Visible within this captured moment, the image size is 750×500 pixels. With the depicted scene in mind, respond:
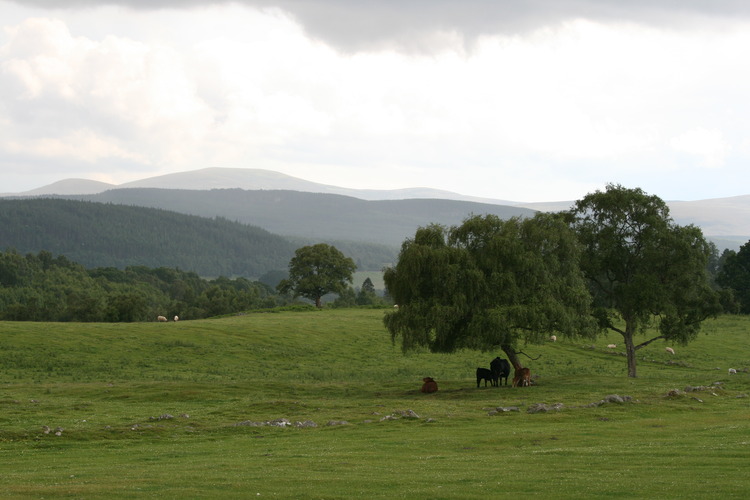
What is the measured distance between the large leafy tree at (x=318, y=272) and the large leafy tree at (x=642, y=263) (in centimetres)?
6506

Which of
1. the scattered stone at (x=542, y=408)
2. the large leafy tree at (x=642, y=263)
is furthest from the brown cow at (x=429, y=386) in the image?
the large leafy tree at (x=642, y=263)

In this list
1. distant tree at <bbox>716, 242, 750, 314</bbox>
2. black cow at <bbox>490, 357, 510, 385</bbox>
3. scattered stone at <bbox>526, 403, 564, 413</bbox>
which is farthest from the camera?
distant tree at <bbox>716, 242, 750, 314</bbox>

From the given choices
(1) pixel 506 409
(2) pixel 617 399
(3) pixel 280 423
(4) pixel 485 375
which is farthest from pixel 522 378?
(3) pixel 280 423

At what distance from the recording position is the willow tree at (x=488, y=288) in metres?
43.2

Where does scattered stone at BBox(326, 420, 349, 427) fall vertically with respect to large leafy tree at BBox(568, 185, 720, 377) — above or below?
below

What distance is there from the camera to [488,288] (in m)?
44.2

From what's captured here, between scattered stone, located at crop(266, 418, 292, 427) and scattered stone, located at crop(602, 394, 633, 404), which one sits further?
scattered stone, located at crop(602, 394, 633, 404)

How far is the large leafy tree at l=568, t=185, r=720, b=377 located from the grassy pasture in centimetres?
439

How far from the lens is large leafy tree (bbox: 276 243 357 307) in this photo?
113375 millimetres

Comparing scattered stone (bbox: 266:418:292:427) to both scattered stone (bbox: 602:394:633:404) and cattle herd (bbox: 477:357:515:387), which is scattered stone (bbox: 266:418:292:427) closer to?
scattered stone (bbox: 602:394:633:404)

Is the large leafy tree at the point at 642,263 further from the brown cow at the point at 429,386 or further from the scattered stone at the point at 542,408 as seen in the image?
the scattered stone at the point at 542,408

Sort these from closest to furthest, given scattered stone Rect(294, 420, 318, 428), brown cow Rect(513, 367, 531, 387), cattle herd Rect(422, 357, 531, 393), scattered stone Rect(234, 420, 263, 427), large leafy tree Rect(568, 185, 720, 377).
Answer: scattered stone Rect(234, 420, 263, 427), scattered stone Rect(294, 420, 318, 428), cattle herd Rect(422, 357, 531, 393), brown cow Rect(513, 367, 531, 387), large leafy tree Rect(568, 185, 720, 377)

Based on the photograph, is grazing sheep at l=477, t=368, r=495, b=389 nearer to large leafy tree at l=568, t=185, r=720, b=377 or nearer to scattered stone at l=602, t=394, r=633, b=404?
large leafy tree at l=568, t=185, r=720, b=377

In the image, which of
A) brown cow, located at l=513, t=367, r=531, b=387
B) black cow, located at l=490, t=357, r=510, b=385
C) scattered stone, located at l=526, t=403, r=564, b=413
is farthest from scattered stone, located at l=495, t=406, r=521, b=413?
black cow, located at l=490, t=357, r=510, b=385
